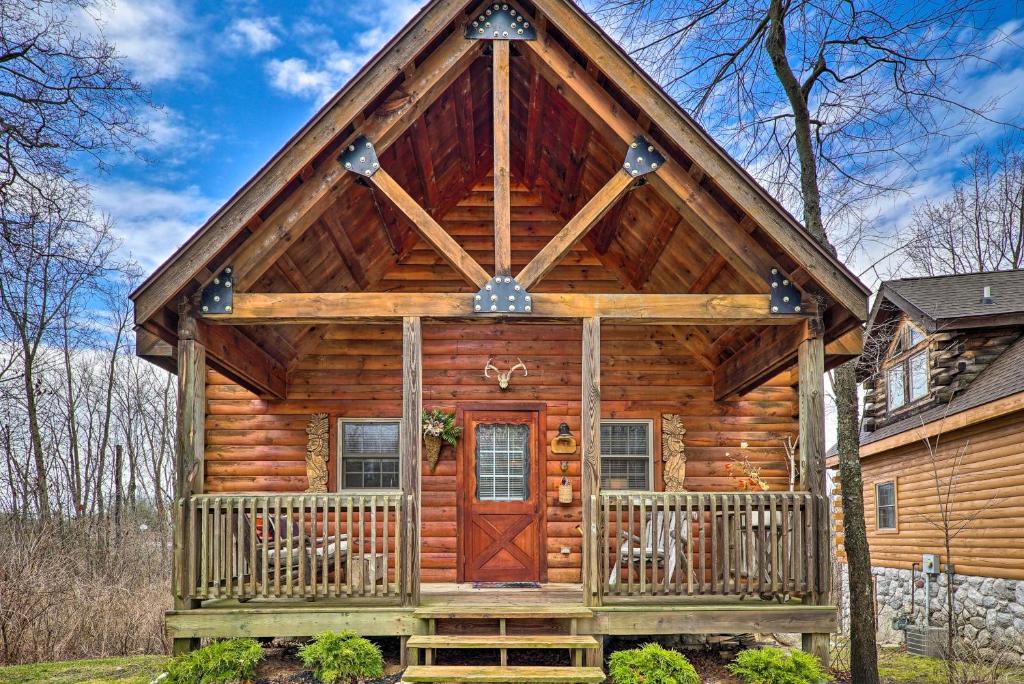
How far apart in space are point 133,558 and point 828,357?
14.6 m

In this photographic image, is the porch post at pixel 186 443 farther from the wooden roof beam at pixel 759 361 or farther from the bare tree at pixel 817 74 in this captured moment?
the bare tree at pixel 817 74

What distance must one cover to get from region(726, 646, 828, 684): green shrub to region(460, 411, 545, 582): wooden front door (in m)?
3.51

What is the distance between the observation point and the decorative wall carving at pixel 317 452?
991 cm

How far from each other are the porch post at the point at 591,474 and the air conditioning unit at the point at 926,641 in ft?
25.8

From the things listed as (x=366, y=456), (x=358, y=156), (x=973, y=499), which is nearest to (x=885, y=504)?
(x=973, y=499)

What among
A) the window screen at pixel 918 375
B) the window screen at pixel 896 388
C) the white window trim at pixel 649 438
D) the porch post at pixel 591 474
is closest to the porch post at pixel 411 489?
the porch post at pixel 591 474

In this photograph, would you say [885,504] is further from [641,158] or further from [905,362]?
[641,158]

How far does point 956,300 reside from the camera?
15.4 m

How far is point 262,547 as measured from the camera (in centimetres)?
721

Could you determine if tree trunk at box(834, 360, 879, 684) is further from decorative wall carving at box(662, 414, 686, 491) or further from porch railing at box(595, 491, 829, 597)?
porch railing at box(595, 491, 829, 597)

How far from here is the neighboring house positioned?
1256cm

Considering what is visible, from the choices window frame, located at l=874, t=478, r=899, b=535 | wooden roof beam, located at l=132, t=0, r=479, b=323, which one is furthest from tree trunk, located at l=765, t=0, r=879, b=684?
window frame, located at l=874, t=478, r=899, b=535

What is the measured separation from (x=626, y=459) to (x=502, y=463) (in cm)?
158

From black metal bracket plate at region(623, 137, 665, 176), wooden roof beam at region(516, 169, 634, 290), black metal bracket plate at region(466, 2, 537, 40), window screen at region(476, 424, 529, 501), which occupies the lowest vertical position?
window screen at region(476, 424, 529, 501)
